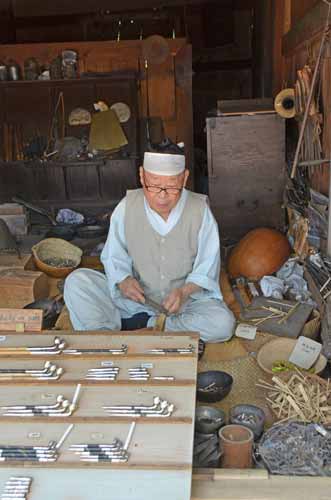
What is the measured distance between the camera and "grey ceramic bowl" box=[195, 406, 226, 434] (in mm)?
2559

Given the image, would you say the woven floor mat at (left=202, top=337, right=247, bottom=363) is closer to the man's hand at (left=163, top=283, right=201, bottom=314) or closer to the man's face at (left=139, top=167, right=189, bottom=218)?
the man's hand at (left=163, top=283, right=201, bottom=314)

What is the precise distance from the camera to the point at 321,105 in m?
4.09

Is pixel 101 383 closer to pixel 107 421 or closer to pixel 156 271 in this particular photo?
pixel 107 421

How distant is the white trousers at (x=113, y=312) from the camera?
356cm

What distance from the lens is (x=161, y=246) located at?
357 cm

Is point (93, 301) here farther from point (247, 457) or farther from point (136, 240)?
point (247, 457)

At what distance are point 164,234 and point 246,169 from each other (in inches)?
83.3

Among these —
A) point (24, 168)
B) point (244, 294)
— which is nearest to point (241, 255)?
point (244, 294)

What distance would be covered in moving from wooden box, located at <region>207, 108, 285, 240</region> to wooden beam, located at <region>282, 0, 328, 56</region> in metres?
0.70

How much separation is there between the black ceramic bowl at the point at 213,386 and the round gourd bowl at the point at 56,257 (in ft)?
7.76

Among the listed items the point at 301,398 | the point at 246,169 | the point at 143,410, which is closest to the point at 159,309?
the point at 301,398

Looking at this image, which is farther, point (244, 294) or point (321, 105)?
point (244, 294)

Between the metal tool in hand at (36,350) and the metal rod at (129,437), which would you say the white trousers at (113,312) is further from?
the metal rod at (129,437)

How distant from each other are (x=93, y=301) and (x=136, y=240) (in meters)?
0.47
